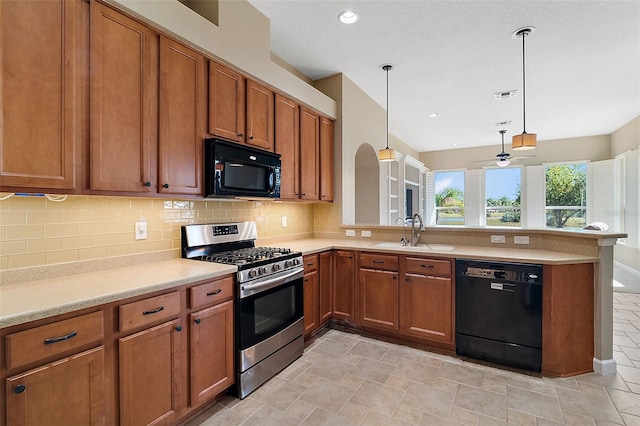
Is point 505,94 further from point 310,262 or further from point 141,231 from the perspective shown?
point 141,231

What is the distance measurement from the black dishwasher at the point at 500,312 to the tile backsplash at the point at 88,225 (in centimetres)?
228

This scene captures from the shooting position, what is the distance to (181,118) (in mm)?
2160

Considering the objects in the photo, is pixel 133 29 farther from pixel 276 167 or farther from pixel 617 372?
pixel 617 372

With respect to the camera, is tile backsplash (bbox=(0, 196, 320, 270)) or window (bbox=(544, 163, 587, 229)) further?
window (bbox=(544, 163, 587, 229))

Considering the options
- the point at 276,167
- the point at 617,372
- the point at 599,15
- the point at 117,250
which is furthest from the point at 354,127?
the point at 617,372

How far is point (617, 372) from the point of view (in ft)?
8.18

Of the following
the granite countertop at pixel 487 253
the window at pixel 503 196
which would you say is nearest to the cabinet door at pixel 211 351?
the granite countertop at pixel 487 253

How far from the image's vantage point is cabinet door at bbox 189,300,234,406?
188 cm

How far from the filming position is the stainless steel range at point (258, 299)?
2174mm

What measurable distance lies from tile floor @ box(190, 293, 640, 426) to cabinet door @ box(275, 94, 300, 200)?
5.36ft

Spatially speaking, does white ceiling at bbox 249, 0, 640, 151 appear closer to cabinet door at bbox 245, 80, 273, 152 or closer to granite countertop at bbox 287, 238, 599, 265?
cabinet door at bbox 245, 80, 273, 152

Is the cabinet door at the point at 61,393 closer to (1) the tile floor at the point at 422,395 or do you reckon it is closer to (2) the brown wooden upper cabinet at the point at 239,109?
(1) the tile floor at the point at 422,395

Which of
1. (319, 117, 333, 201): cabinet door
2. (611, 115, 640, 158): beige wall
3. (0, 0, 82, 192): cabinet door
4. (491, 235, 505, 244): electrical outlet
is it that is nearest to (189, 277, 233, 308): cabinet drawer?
(0, 0, 82, 192): cabinet door

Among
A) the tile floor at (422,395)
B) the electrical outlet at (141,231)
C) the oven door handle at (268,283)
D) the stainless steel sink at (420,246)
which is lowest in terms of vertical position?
the tile floor at (422,395)
